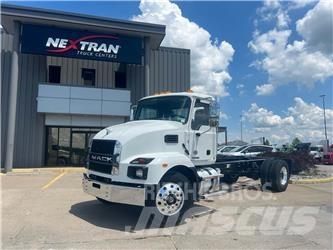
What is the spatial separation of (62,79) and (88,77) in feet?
5.60

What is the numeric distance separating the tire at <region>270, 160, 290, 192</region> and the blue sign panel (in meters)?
12.3

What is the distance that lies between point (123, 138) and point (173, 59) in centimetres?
1712

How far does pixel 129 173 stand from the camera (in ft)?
22.4

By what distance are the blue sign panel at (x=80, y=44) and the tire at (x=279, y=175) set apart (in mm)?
12327

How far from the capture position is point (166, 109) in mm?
8438

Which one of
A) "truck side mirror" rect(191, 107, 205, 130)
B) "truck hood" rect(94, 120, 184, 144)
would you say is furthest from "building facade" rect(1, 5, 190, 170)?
"truck side mirror" rect(191, 107, 205, 130)

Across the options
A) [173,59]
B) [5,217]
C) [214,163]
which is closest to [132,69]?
[173,59]

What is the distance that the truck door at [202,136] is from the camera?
8250 millimetres

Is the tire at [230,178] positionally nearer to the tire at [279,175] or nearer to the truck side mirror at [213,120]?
the tire at [279,175]

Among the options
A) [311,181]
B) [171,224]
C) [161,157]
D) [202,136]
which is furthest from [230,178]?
→ [161,157]

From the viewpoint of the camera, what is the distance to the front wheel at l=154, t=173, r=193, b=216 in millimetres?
6984

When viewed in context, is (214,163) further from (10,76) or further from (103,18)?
(10,76)

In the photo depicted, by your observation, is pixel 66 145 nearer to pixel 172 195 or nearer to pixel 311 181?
pixel 311 181

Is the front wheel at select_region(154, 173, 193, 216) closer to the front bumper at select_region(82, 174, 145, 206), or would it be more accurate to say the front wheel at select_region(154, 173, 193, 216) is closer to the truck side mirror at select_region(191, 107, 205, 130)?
the front bumper at select_region(82, 174, 145, 206)
